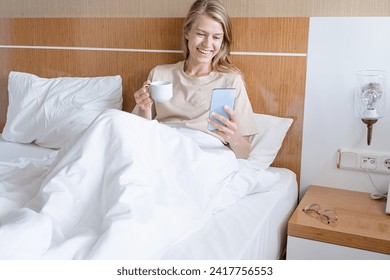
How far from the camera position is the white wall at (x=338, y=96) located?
1.66m

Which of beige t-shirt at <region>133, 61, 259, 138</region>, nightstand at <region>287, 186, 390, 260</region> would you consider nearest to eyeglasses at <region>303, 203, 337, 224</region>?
nightstand at <region>287, 186, 390, 260</region>

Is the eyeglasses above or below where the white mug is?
below

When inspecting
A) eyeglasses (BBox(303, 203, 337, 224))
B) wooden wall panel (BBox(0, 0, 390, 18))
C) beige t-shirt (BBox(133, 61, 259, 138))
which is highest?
A: wooden wall panel (BBox(0, 0, 390, 18))

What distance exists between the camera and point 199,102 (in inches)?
70.6

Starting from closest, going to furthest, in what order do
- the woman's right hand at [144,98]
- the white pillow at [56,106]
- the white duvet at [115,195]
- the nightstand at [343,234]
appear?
the white duvet at [115,195]
the nightstand at [343,234]
the woman's right hand at [144,98]
the white pillow at [56,106]

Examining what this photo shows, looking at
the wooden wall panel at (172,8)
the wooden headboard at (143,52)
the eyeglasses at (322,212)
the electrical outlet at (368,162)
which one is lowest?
the eyeglasses at (322,212)

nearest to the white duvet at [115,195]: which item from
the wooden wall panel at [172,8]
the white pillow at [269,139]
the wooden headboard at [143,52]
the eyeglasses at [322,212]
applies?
the eyeglasses at [322,212]

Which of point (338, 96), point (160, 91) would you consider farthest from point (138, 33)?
point (338, 96)

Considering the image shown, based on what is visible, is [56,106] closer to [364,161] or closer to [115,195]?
[115,195]

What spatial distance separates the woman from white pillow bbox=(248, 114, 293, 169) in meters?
0.06

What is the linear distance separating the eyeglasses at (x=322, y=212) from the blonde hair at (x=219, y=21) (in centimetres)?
63

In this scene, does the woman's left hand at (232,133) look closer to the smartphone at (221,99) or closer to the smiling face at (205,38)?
the smartphone at (221,99)

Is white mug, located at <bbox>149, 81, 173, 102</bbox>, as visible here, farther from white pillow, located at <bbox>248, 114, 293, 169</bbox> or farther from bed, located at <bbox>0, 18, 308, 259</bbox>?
white pillow, located at <bbox>248, 114, 293, 169</bbox>

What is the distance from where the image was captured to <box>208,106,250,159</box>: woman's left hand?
157cm
